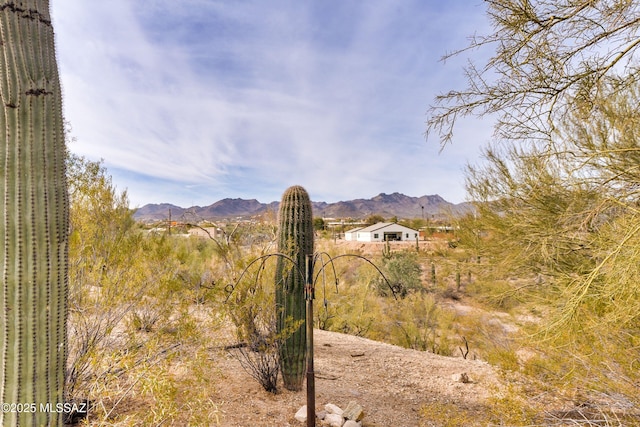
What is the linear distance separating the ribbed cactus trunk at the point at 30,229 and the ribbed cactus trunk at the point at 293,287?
2655 millimetres

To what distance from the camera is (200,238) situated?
14805mm

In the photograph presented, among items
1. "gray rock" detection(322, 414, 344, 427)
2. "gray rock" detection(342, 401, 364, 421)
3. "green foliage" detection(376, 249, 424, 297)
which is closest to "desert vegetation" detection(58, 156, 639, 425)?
"gray rock" detection(342, 401, 364, 421)

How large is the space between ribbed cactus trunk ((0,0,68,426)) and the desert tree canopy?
315 cm

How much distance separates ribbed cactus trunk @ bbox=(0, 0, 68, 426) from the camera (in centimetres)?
184

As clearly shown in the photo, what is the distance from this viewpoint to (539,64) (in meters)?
3.19

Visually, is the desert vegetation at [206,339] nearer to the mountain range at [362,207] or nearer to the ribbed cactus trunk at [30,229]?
the ribbed cactus trunk at [30,229]

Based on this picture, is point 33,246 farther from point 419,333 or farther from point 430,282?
point 430,282

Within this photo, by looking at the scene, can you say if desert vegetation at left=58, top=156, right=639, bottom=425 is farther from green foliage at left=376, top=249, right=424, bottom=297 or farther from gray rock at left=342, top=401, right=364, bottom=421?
green foliage at left=376, top=249, right=424, bottom=297

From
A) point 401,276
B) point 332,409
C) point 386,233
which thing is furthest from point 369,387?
point 386,233

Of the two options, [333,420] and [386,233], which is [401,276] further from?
[386,233]

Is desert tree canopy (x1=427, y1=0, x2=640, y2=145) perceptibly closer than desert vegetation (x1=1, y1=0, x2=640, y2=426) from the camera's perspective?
No

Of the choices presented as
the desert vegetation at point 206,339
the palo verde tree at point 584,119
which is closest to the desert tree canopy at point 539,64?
the palo verde tree at point 584,119

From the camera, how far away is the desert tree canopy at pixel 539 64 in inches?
111

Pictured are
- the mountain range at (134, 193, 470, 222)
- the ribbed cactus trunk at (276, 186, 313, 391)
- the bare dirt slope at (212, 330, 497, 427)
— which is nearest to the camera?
the bare dirt slope at (212, 330, 497, 427)
